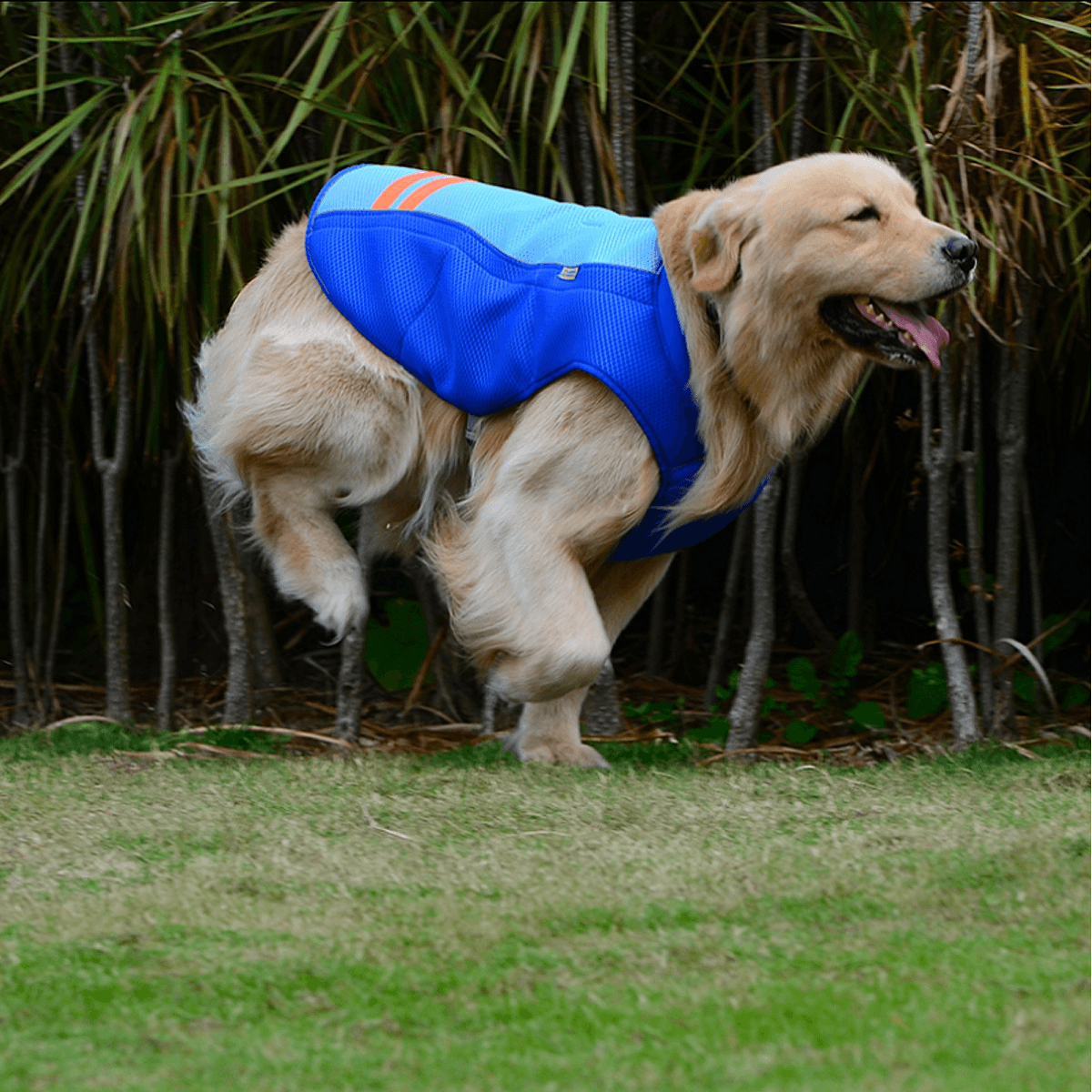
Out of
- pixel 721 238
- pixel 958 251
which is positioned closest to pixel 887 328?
pixel 958 251

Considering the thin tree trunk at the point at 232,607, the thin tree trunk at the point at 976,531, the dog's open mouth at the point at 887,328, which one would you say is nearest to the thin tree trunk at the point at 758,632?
the thin tree trunk at the point at 976,531

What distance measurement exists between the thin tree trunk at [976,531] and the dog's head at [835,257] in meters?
0.49

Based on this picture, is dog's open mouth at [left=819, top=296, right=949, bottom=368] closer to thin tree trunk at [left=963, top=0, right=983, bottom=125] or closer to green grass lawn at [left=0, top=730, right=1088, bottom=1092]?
thin tree trunk at [left=963, top=0, right=983, bottom=125]

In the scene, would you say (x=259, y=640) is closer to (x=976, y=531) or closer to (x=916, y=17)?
(x=976, y=531)

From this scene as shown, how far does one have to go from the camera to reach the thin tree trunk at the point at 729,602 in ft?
10.5

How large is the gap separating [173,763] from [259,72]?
4.92ft

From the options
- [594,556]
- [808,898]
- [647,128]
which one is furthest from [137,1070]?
[647,128]

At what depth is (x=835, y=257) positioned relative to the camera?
221 centimetres

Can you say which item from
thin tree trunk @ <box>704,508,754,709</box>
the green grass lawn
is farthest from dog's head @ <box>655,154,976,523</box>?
thin tree trunk @ <box>704,508,754,709</box>

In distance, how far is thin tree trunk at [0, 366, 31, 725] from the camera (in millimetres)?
3256

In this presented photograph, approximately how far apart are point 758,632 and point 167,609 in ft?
4.46

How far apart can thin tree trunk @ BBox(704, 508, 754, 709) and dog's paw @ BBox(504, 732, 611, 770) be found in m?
0.70

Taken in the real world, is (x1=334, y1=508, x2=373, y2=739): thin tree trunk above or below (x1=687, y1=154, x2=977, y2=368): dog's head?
below

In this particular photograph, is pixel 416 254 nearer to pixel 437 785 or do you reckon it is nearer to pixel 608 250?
pixel 608 250
